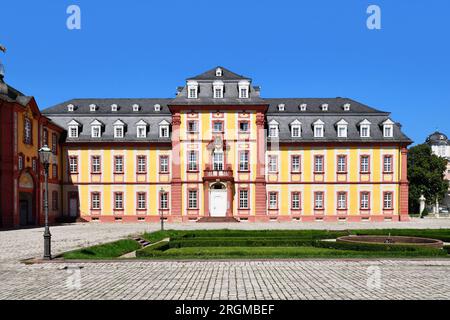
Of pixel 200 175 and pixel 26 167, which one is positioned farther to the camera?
pixel 200 175

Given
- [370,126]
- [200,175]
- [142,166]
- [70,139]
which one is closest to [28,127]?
[70,139]

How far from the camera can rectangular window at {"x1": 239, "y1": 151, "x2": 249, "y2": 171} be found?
45.2 meters

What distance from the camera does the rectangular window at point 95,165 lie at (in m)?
46.9

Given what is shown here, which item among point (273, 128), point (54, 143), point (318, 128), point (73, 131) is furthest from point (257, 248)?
point (73, 131)

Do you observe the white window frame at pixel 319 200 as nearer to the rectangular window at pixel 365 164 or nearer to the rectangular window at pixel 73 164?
the rectangular window at pixel 365 164

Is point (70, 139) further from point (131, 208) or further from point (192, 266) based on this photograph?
point (192, 266)

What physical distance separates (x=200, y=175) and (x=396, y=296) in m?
36.2

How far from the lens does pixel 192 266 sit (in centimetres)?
1394

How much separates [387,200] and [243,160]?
50.5 feet

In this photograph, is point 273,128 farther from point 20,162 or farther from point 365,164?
point 20,162

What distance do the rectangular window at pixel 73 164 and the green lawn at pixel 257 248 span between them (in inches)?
944

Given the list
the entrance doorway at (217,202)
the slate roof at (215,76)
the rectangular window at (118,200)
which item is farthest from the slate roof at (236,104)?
the entrance doorway at (217,202)
